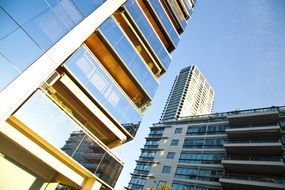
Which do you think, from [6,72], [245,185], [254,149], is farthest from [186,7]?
[245,185]

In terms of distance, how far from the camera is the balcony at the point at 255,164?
30.6 meters

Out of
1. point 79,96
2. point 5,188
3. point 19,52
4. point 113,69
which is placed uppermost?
point 113,69

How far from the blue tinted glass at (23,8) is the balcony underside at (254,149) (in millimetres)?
32998

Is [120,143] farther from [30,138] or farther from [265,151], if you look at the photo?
[265,151]

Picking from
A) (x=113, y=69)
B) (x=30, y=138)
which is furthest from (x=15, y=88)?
(x=113, y=69)

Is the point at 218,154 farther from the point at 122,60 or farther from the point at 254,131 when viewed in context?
the point at 122,60

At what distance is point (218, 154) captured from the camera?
131ft

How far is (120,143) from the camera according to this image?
15172 mm

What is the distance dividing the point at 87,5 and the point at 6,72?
4899 millimetres

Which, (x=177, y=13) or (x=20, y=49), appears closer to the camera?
(x=20, y=49)

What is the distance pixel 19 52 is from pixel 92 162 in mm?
5962

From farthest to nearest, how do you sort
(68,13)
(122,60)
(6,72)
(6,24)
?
(122,60), (68,13), (6,72), (6,24)

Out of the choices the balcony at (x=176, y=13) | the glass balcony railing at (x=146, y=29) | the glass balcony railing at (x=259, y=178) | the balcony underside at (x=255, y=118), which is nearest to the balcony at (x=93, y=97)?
the glass balcony railing at (x=146, y=29)

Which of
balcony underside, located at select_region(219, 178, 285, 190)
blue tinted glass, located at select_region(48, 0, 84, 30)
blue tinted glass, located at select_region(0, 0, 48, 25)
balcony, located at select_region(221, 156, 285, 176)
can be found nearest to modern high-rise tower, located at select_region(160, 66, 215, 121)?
balcony, located at select_region(221, 156, 285, 176)
